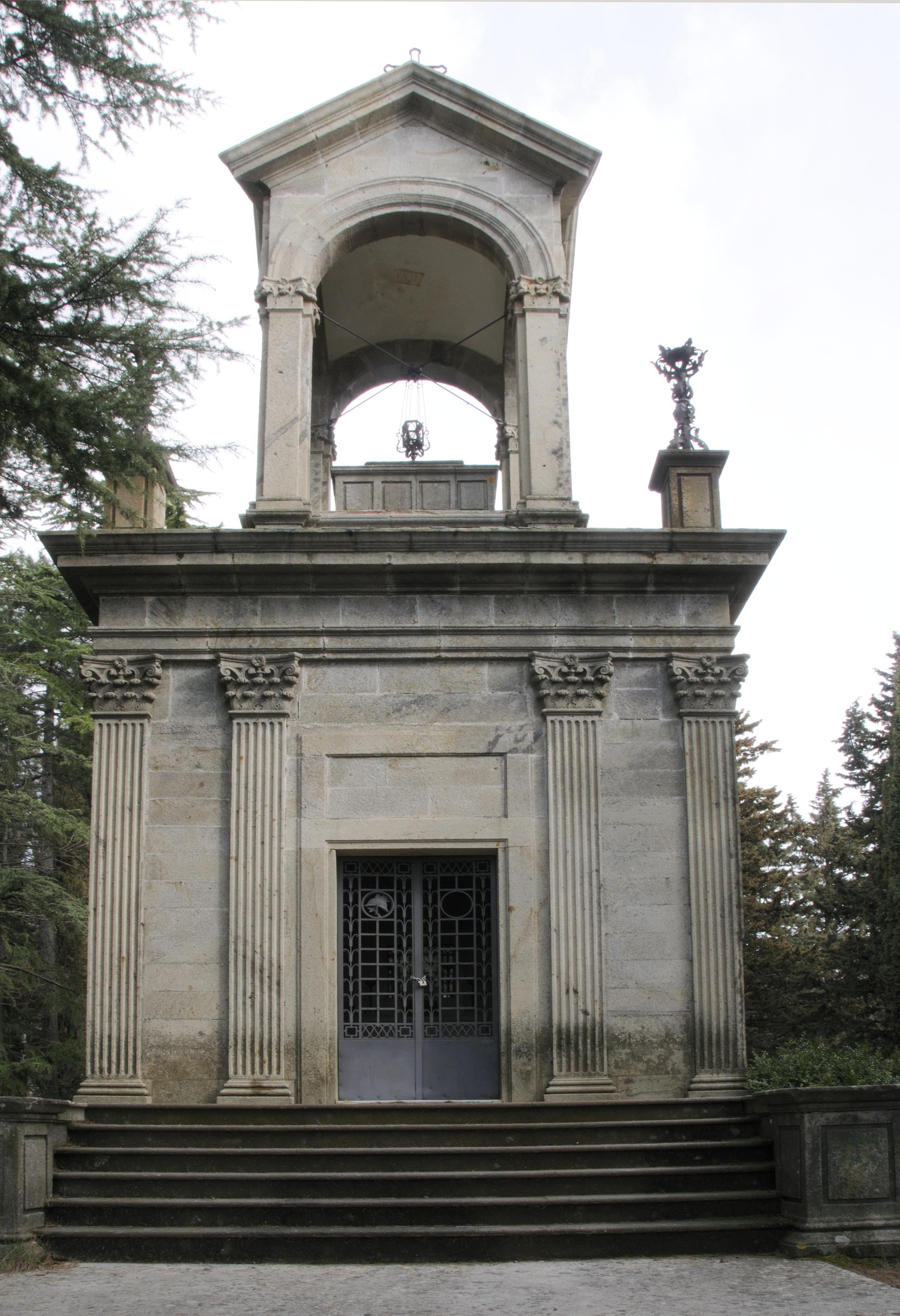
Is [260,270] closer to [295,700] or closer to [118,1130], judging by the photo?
[295,700]

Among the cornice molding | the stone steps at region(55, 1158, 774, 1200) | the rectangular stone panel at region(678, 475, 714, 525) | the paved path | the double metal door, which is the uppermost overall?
the cornice molding

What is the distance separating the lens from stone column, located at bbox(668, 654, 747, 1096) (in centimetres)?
1138

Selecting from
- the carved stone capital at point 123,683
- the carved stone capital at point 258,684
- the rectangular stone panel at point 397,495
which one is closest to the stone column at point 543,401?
the rectangular stone panel at point 397,495

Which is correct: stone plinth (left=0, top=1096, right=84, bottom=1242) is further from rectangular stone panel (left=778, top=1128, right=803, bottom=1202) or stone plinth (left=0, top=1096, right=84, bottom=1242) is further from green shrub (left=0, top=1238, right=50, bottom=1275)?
rectangular stone panel (left=778, top=1128, right=803, bottom=1202)

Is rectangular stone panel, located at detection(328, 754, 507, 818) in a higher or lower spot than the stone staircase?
higher

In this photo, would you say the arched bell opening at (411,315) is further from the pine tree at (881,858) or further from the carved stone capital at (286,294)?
the pine tree at (881,858)

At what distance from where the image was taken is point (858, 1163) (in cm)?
958

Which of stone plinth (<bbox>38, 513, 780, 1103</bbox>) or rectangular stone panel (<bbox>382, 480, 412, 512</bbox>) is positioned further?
rectangular stone panel (<bbox>382, 480, 412, 512</bbox>)

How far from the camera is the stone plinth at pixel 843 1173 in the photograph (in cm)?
936

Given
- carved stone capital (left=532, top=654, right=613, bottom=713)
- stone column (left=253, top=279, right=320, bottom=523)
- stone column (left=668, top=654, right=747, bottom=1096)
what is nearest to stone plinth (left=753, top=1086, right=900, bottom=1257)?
stone column (left=668, top=654, right=747, bottom=1096)

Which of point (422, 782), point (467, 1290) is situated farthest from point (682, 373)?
point (467, 1290)

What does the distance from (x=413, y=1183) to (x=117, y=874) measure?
394 centimetres

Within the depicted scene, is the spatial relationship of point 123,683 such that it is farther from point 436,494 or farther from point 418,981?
point 436,494

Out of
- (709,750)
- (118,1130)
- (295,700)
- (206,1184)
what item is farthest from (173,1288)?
(709,750)
